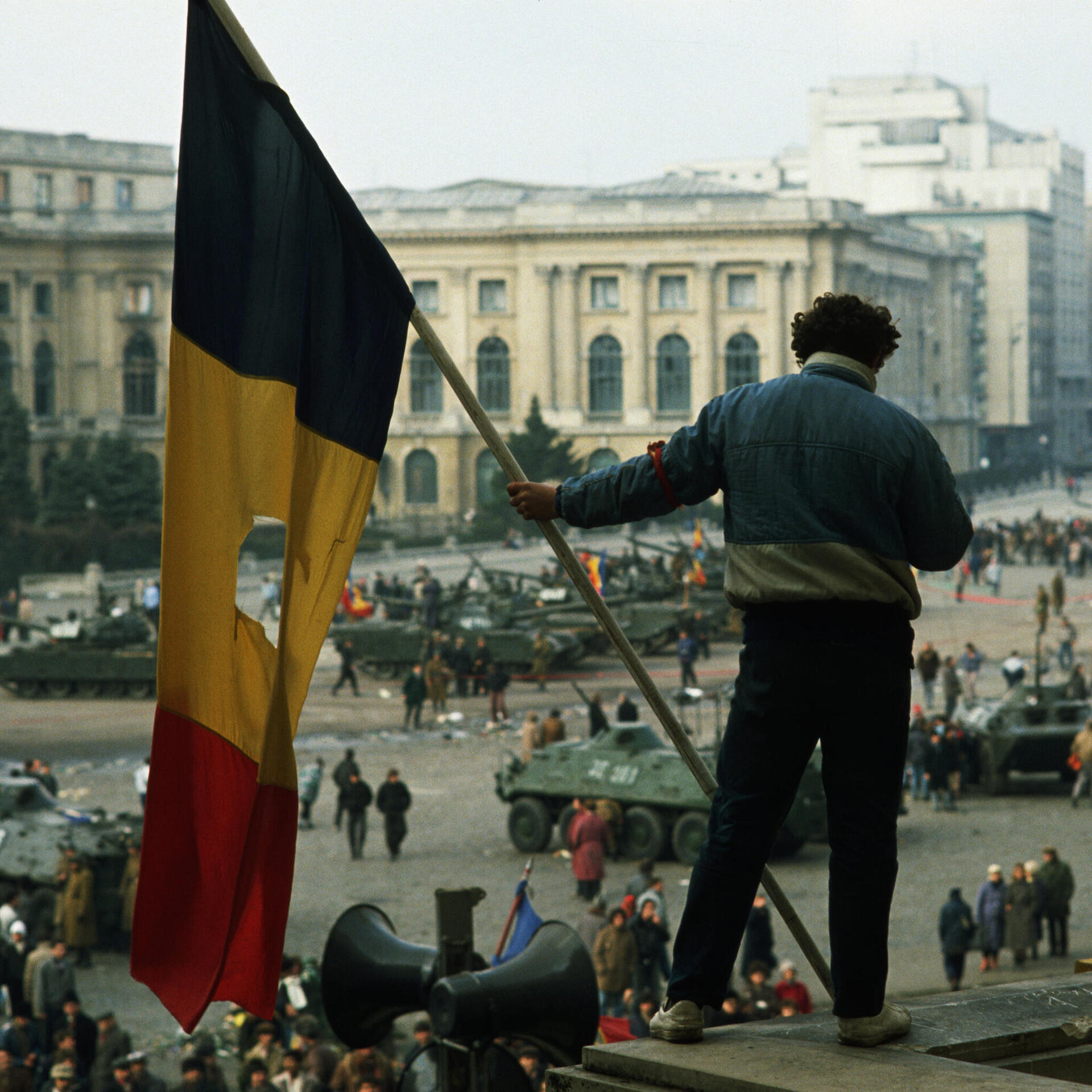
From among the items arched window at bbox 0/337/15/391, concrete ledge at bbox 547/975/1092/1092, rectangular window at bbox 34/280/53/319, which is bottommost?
concrete ledge at bbox 547/975/1092/1092

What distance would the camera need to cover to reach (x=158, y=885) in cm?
407

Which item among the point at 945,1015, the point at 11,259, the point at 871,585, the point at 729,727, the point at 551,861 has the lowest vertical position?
the point at 551,861

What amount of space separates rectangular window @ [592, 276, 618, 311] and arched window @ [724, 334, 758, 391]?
5241mm

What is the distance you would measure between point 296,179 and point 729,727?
5.26ft

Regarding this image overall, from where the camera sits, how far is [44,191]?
8069 cm

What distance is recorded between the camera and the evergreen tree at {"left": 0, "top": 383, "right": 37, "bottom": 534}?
61213 millimetres

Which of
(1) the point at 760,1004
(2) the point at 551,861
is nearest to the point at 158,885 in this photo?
(1) the point at 760,1004

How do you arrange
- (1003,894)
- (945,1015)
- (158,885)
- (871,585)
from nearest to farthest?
1. (871,585)
2. (945,1015)
3. (158,885)
4. (1003,894)

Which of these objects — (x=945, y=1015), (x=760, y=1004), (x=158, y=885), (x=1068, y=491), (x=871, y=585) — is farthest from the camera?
(x=1068, y=491)

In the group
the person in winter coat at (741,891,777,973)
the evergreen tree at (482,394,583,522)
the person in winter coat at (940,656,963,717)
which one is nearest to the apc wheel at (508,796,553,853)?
the person in winter coat at (741,891,777,973)

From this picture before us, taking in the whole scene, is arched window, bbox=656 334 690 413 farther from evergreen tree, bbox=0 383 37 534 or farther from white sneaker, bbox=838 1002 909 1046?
white sneaker, bbox=838 1002 909 1046

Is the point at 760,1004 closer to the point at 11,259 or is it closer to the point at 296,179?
the point at 296,179

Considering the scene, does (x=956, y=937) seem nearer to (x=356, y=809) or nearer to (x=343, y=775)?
(x=356, y=809)

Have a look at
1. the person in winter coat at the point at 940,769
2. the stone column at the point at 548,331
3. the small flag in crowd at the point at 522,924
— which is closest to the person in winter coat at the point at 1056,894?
the person in winter coat at the point at 940,769
